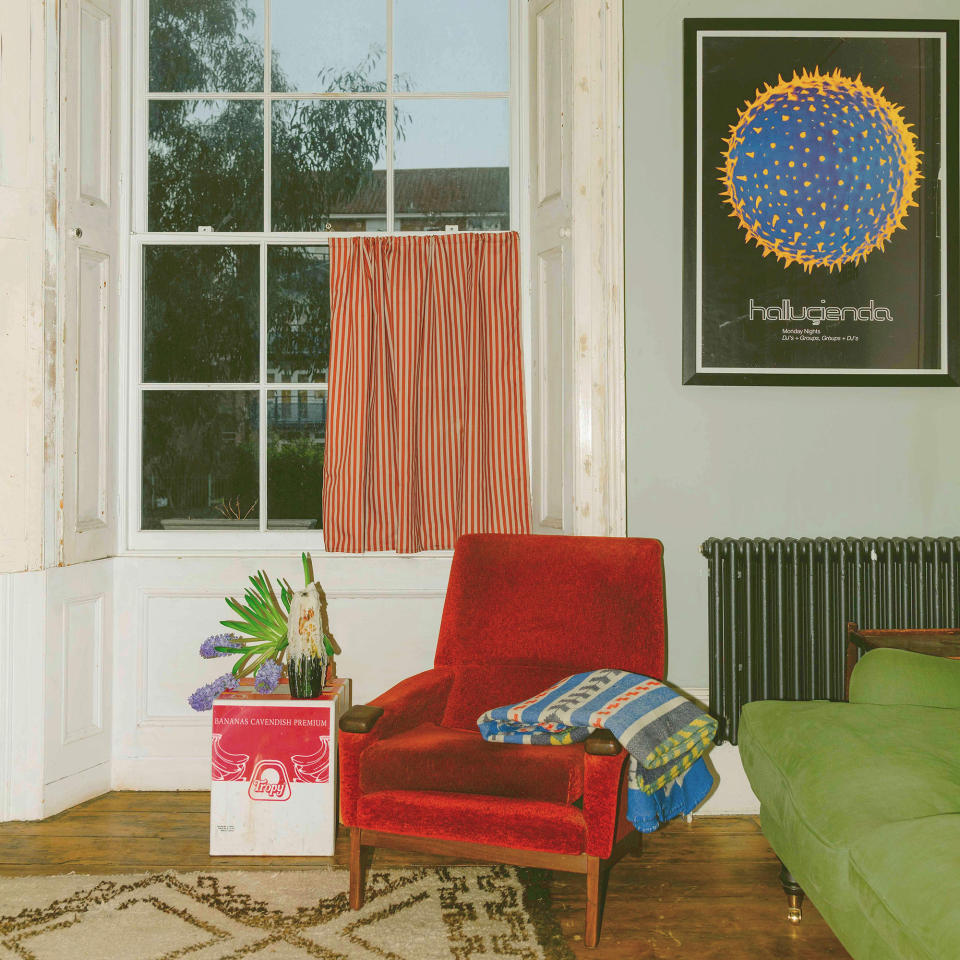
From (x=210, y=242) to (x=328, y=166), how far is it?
1.72 feet

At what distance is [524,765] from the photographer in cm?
216

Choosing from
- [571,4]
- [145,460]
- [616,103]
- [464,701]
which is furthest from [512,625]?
[571,4]

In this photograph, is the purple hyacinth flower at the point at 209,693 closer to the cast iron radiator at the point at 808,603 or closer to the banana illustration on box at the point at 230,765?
the banana illustration on box at the point at 230,765

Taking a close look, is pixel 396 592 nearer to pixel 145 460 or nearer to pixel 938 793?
pixel 145 460

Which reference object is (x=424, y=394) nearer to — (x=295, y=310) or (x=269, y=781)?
(x=295, y=310)

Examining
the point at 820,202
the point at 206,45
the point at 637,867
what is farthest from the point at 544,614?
the point at 206,45

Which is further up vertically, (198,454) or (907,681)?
(198,454)

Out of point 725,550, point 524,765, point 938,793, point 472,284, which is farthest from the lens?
point 472,284

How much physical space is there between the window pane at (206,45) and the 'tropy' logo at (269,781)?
243 cm

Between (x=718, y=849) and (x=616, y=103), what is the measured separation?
246 centimetres

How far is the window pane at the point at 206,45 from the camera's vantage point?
3.30 metres

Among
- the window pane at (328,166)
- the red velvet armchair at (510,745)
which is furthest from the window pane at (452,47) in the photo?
the red velvet armchair at (510,745)

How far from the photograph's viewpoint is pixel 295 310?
3.30 metres

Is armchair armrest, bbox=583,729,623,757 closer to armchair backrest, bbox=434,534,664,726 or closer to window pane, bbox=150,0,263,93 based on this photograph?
armchair backrest, bbox=434,534,664,726
